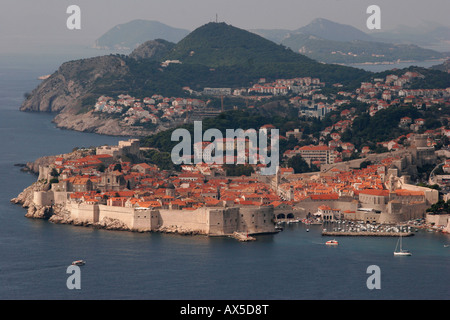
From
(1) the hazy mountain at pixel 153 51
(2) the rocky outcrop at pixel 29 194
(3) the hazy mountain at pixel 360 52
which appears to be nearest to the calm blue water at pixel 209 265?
(2) the rocky outcrop at pixel 29 194

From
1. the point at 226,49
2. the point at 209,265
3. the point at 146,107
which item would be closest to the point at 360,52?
the point at 226,49

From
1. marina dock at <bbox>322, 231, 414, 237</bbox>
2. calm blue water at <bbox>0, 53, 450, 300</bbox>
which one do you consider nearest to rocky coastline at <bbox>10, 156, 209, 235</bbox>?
calm blue water at <bbox>0, 53, 450, 300</bbox>

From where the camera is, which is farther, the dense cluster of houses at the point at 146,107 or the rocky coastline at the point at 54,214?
the dense cluster of houses at the point at 146,107

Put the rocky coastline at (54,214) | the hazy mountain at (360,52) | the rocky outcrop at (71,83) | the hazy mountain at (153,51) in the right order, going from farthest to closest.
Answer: the hazy mountain at (360,52)
the hazy mountain at (153,51)
the rocky outcrop at (71,83)
the rocky coastline at (54,214)

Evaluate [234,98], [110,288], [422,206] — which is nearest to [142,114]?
[234,98]

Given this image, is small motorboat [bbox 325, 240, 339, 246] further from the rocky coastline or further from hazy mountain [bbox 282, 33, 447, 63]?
hazy mountain [bbox 282, 33, 447, 63]

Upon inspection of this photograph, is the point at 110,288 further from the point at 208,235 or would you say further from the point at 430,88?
the point at 430,88

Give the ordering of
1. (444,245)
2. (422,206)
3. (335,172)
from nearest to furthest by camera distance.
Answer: (444,245) → (422,206) → (335,172)

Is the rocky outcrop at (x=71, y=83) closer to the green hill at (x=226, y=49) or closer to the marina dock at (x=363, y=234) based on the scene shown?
the green hill at (x=226, y=49)
